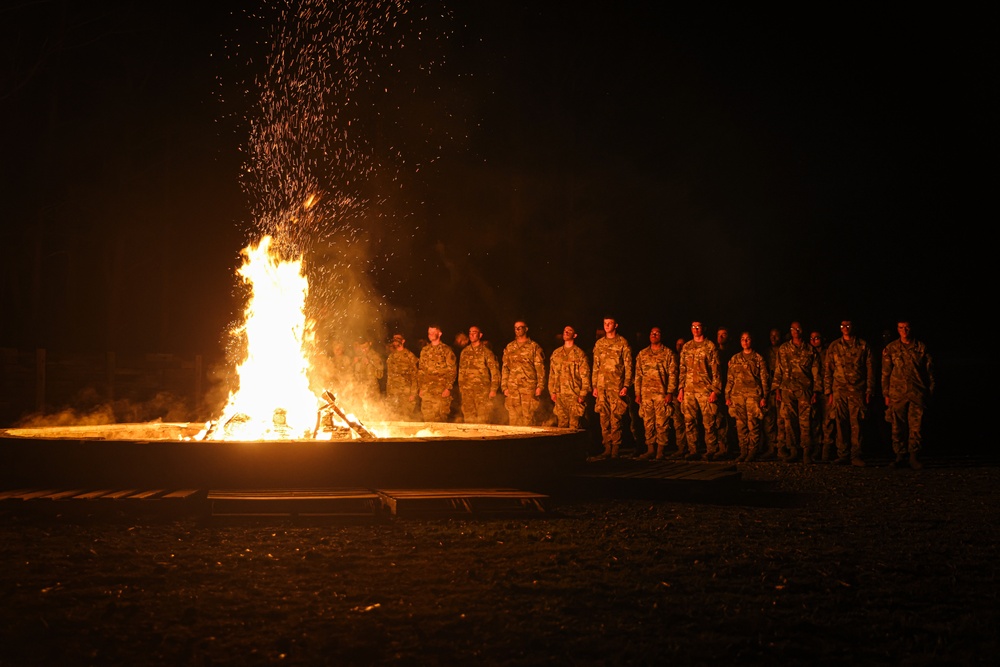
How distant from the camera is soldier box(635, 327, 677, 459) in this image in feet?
49.2

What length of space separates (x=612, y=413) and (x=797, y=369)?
2884 millimetres

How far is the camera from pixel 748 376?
14.7 meters

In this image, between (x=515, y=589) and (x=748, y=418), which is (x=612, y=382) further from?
(x=515, y=589)

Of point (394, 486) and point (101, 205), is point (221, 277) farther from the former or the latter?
point (394, 486)

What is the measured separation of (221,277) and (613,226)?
15.9 metres

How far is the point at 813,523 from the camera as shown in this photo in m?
8.57

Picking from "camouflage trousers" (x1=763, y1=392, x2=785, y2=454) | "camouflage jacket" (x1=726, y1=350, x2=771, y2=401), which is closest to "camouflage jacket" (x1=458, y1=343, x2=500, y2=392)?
"camouflage jacket" (x1=726, y1=350, x2=771, y2=401)

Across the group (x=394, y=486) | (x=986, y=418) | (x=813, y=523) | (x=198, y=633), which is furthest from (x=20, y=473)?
(x=986, y=418)

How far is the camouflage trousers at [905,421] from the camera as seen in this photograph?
1373cm

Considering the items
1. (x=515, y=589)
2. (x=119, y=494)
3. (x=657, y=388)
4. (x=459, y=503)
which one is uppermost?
(x=657, y=388)

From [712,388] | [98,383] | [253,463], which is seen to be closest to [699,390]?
[712,388]

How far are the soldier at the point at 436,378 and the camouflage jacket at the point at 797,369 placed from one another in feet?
17.4

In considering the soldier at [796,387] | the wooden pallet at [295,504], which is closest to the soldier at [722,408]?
the soldier at [796,387]

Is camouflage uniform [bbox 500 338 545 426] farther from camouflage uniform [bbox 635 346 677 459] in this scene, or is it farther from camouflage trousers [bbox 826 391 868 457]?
camouflage trousers [bbox 826 391 868 457]
